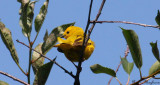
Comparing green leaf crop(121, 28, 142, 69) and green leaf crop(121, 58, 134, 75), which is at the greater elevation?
green leaf crop(121, 28, 142, 69)

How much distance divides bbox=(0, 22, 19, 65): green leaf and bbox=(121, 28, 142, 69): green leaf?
3.19 ft

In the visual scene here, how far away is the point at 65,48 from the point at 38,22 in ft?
3.34

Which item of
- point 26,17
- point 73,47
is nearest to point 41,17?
point 26,17

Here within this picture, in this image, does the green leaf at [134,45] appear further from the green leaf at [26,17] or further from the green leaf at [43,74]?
the green leaf at [26,17]

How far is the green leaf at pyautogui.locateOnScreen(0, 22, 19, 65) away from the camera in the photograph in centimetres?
214

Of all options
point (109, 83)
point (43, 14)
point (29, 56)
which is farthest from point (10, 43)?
point (109, 83)

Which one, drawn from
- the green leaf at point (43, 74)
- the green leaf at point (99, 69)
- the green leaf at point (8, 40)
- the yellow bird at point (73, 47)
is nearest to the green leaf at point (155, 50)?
the green leaf at point (99, 69)

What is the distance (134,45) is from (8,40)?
106cm

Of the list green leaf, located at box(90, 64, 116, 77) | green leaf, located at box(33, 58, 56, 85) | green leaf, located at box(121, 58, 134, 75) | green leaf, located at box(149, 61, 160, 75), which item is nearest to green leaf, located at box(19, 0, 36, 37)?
green leaf, located at box(33, 58, 56, 85)

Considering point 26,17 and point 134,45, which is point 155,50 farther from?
point 26,17

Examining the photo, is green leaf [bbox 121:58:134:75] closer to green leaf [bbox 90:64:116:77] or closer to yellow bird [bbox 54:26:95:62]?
green leaf [bbox 90:64:116:77]

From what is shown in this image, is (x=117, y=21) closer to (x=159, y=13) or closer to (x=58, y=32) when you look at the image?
(x=159, y=13)

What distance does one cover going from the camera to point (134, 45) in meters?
1.66

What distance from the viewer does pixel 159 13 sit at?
4.89 ft
